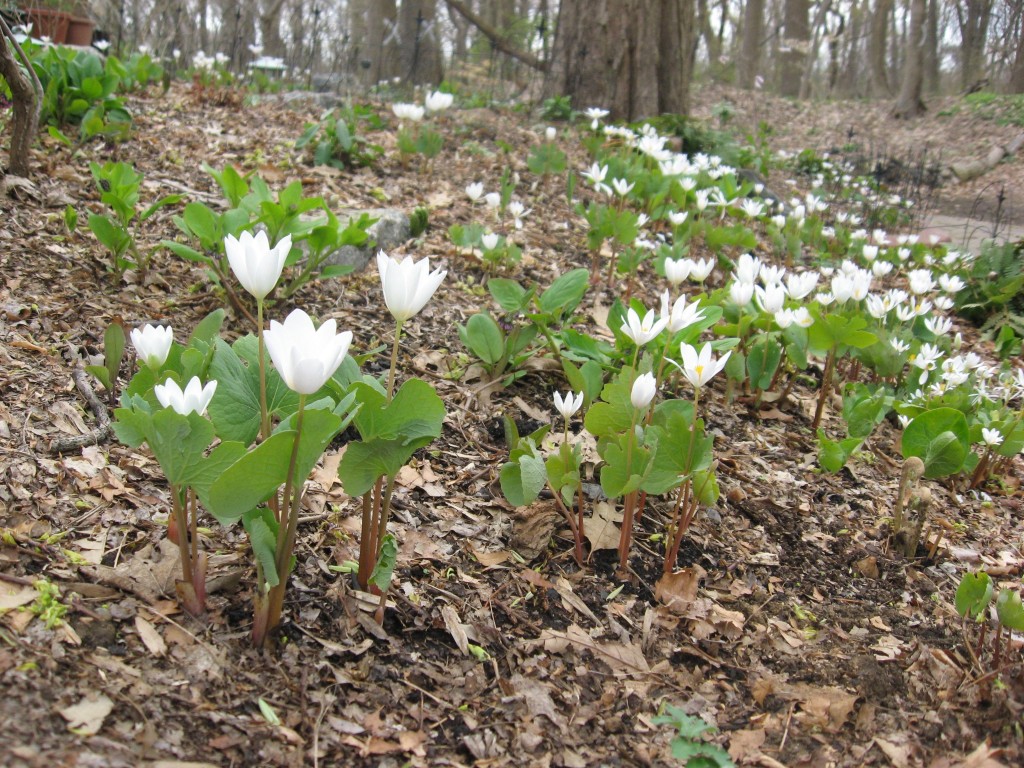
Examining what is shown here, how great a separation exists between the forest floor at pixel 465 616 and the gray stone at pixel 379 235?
0.61 metres

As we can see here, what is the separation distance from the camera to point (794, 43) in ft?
60.5

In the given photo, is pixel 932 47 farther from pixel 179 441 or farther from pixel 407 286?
pixel 179 441

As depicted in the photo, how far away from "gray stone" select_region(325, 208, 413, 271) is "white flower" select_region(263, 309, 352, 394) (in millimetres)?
2414

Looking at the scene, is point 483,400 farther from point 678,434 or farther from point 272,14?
point 272,14

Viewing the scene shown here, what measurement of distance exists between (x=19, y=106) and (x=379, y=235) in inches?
65.9

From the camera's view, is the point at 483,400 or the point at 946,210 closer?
the point at 483,400

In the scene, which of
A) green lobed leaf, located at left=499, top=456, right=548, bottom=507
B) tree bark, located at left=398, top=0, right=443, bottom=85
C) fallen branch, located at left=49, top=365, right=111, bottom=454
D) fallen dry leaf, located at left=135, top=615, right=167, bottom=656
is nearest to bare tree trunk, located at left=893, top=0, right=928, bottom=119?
tree bark, located at left=398, top=0, right=443, bottom=85

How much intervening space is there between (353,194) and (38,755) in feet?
13.4

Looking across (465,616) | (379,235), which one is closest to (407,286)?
(465,616)

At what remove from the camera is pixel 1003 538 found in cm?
284

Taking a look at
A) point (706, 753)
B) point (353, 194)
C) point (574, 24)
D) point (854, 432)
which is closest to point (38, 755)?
point (706, 753)

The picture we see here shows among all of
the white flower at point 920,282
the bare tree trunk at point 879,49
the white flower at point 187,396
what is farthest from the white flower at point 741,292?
the bare tree trunk at point 879,49

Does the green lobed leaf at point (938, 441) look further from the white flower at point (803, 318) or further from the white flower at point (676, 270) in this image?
the white flower at point (676, 270)

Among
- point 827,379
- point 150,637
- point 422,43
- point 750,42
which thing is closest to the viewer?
point 150,637
